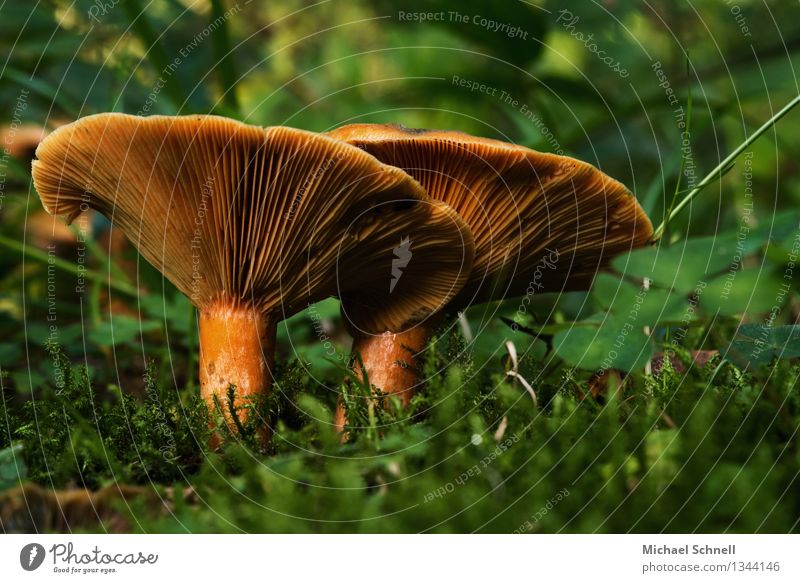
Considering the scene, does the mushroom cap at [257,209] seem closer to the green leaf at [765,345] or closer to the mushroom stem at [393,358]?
the mushroom stem at [393,358]

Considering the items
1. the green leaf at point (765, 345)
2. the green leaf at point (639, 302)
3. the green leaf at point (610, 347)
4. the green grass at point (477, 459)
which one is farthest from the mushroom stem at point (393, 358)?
the green leaf at point (765, 345)

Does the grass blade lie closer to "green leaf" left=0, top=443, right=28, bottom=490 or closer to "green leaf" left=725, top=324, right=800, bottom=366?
"green leaf" left=725, top=324, right=800, bottom=366

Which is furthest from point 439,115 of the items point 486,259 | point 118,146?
point 118,146
